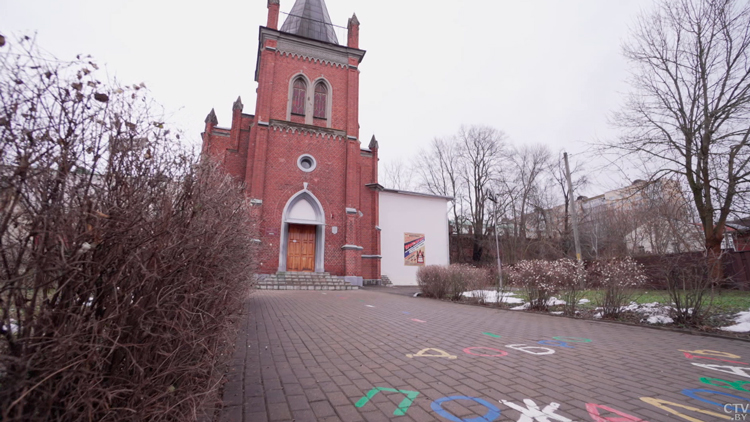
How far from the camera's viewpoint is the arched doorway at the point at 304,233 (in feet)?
62.7

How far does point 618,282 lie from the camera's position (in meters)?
7.99

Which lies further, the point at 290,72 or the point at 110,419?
the point at 290,72

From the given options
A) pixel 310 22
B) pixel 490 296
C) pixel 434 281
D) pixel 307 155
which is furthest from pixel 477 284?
pixel 310 22

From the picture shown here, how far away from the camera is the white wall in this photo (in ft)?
76.1

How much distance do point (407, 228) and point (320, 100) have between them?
1078cm

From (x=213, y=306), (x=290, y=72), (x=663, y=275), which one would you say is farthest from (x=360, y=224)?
(x=213, y=306)

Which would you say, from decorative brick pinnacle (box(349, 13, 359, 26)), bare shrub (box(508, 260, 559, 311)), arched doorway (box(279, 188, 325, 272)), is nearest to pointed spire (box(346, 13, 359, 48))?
decorative brick pinnacle (box(349, 13, 359, 26))

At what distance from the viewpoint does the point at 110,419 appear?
1.55m

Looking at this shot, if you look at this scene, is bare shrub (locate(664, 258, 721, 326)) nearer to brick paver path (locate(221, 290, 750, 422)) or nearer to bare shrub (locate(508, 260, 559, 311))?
brick paver path (locate(221, 290, 750, 422))

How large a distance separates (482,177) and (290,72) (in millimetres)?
24036

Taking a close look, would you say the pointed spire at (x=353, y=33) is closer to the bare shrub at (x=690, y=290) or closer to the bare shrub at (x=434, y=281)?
the bare shrub at (x=434, y=281)

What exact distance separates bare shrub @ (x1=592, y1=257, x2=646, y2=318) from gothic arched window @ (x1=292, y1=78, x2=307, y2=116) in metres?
18.0

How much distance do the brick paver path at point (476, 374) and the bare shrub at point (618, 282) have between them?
156 centimetres

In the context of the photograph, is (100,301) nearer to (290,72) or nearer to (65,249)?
(65,249)
